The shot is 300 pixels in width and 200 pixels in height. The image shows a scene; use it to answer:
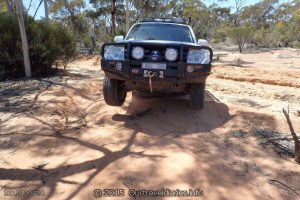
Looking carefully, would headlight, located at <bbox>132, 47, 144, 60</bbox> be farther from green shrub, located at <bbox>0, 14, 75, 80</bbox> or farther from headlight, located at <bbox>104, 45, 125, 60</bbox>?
green shrub, located at <bbox>0, 14, 75, 80</bbox>

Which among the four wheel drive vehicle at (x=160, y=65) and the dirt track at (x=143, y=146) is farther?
the four wheel drive vehicle at (x=160, y=65)

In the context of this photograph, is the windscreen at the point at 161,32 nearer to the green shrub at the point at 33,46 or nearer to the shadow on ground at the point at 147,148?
the shadow on ground at the point at 147,148

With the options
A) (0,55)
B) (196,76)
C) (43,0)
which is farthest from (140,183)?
(43,0)

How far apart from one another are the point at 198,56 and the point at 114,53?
1.31 m

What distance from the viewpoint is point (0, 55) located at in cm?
870

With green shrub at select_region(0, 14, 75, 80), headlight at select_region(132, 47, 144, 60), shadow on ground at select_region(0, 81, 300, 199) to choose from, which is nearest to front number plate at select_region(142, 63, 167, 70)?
headlight at select_region(132, 47, 144, 60)

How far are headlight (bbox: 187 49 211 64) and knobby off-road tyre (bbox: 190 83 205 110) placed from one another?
434 millimetres

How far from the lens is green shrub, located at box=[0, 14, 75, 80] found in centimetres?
882

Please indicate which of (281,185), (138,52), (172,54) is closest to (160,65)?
(172,54)

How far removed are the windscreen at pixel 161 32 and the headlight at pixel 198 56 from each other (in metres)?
1.15

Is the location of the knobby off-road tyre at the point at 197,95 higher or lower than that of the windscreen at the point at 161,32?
lower

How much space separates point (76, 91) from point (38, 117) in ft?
6.82

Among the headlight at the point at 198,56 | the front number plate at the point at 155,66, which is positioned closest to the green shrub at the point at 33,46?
the front number plate at the point at 155,66

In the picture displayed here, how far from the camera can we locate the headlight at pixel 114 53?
4.95m
